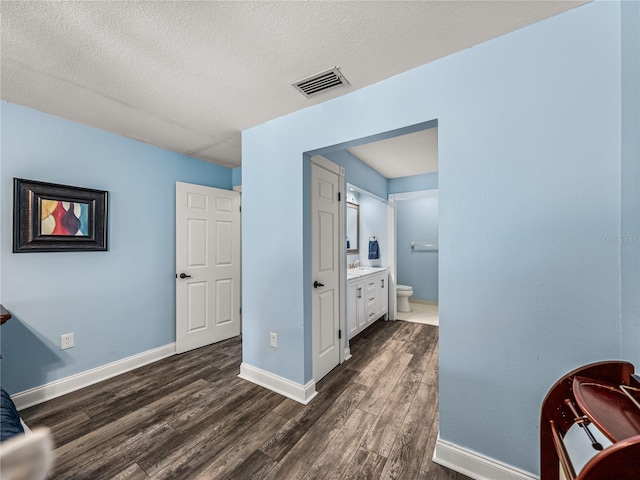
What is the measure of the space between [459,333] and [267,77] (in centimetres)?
192

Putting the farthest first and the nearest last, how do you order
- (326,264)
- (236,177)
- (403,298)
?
(403,298)
(236,177)
(326,264)

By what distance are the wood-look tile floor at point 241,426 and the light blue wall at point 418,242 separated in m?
2.81

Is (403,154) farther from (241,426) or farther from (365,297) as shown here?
(241,426)

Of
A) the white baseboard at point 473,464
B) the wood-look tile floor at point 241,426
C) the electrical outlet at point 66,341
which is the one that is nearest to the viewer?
the white baseboard at point 473,464

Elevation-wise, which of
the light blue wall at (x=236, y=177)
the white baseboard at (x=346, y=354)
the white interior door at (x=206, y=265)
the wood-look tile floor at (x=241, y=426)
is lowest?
the wood-look tile floor at (x=241, y=426)

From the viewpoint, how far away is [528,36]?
132 centimetres

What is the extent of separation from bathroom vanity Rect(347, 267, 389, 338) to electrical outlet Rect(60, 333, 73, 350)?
260 cm

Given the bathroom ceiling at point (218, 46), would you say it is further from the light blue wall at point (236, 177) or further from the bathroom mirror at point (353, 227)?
the bathroom mirror at point (353, 227)

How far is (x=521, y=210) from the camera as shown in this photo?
1337 mm

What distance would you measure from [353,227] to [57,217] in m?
3.44

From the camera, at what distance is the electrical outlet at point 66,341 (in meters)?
2.26

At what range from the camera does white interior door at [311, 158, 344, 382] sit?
2348 millimetres

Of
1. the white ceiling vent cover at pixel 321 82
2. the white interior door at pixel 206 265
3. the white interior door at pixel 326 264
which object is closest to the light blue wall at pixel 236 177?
the white interior door at pixel 206 265

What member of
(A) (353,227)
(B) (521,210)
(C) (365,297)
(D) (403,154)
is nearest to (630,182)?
(B) (521,210)
